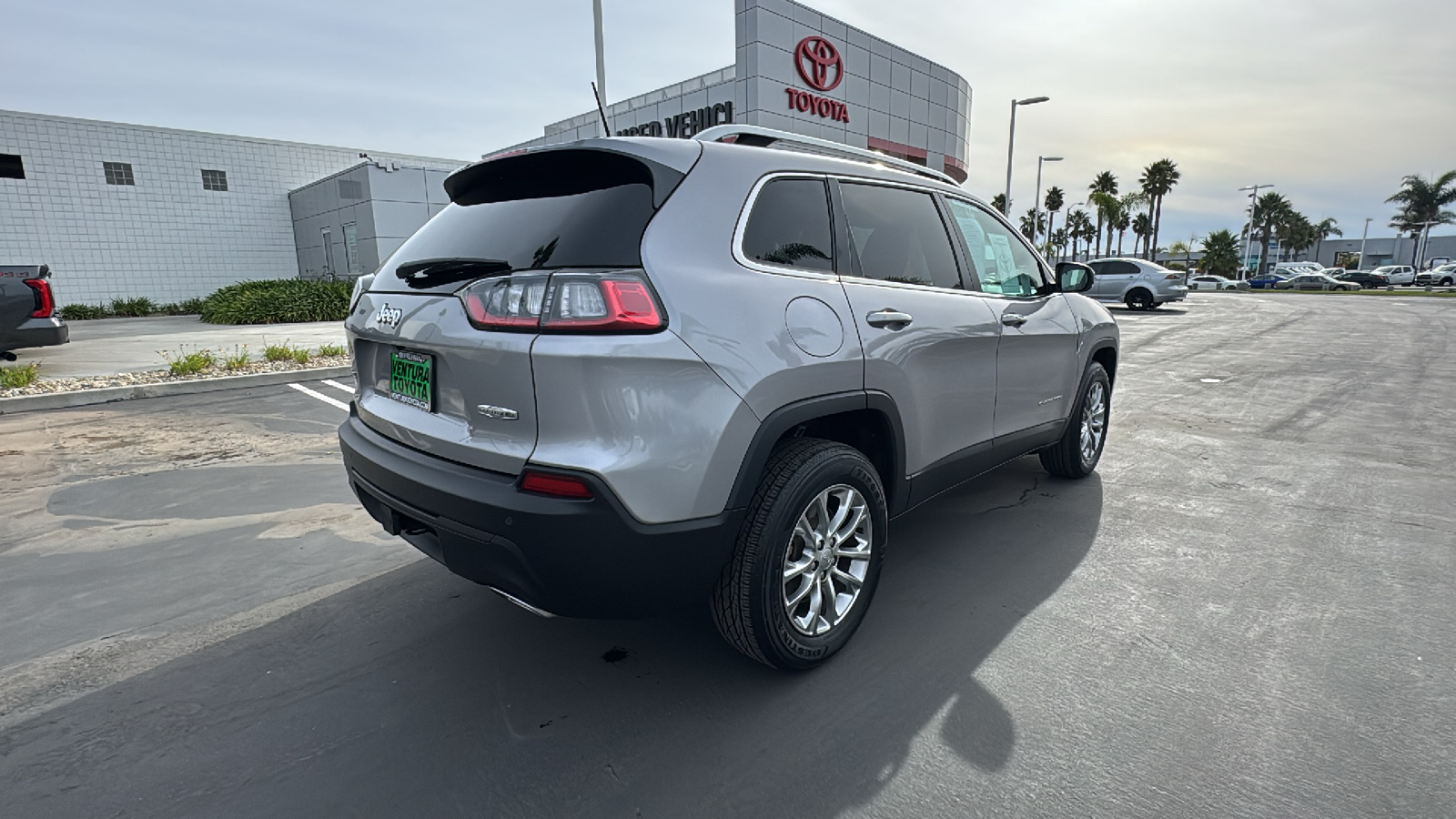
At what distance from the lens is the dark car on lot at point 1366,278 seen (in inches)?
2028

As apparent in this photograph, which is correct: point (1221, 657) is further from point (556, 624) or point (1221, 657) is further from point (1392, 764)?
point (556, 624)

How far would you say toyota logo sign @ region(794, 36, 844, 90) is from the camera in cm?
1665

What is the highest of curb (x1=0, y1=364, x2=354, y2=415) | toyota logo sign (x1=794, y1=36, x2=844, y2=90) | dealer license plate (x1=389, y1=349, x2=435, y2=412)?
toyota logo sign (x1=794, y1=36, x2=844, y2=90)

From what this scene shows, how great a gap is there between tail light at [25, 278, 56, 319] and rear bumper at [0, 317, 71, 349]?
0.07m

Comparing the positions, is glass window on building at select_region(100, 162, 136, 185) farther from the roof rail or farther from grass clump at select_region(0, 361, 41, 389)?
the roof rail

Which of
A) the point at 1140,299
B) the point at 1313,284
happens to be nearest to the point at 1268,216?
the point at 1313,284

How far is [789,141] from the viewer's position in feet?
9.47

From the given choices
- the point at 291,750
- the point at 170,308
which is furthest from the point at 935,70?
the point at 170,308

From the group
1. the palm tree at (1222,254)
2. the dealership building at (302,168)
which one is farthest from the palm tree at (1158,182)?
the dealership building at (302,168)

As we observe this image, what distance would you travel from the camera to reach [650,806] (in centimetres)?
197

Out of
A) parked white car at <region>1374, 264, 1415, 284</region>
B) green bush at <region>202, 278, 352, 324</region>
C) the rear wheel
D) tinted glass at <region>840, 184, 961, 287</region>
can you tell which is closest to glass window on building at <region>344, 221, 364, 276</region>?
green bush at <region>202, 278, 352, 324</region>

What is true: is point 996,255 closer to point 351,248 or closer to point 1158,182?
point 351,248

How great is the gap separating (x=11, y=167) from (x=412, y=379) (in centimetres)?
2880

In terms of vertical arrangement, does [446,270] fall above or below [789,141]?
below
